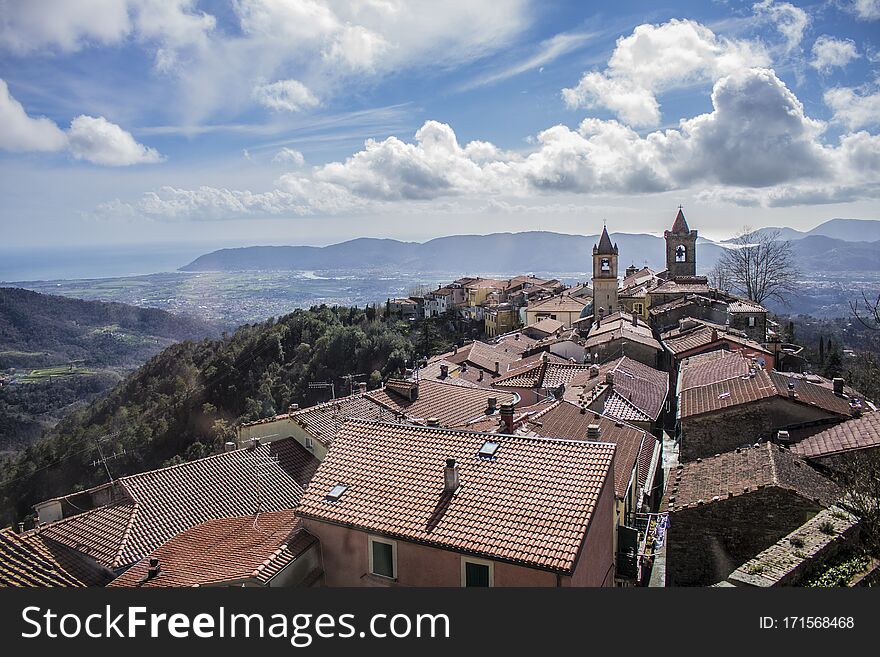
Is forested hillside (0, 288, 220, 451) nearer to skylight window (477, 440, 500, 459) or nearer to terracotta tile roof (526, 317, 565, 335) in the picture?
terracotta tile roof (526, 317, 565, 335)

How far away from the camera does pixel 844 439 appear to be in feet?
51.3

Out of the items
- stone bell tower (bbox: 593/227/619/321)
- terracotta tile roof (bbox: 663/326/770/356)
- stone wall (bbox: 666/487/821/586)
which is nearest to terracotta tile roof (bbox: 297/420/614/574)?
stone wall (bbox: 666/487/821/586)

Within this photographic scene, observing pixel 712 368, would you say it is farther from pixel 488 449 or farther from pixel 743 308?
pixel 488 449

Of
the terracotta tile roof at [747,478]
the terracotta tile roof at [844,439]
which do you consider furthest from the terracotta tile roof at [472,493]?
the terracotta tile roof at [844,439]

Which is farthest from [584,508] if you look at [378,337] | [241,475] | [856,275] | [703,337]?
[856,275]

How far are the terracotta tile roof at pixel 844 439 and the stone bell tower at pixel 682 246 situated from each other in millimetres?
53984

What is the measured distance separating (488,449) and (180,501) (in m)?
10.4

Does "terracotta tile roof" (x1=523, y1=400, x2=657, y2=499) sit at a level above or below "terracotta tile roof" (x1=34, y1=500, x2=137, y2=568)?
above

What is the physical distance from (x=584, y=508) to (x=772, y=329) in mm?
38380

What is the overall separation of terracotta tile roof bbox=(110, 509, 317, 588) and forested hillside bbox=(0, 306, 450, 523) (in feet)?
147

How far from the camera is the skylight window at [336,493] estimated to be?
35.4 ft

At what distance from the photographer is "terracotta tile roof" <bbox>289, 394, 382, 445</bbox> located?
21.4 m

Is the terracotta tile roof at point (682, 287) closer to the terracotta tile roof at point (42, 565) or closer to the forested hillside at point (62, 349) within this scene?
the terracotta tile roof at point (42, 565)

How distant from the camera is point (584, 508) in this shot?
9.12m
